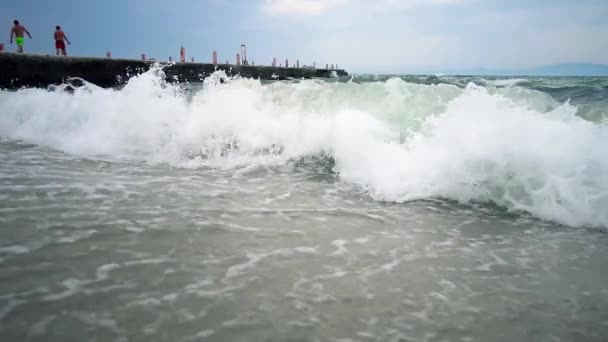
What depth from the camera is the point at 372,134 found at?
6.44 m

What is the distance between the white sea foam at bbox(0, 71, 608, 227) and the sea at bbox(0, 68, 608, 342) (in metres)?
0.03

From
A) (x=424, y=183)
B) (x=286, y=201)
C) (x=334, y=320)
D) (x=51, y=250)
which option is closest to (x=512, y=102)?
(x=424, y=183)

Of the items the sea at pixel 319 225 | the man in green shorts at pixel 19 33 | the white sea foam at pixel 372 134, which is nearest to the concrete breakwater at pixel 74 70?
the man in green shorts at pixel 19 33

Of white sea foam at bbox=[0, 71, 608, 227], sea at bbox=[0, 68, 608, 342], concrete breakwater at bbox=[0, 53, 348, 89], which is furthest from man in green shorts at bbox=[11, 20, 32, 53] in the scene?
sea at bbox=[0, 68, 608, 342]

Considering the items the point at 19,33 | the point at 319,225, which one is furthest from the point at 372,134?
the point at 19,33

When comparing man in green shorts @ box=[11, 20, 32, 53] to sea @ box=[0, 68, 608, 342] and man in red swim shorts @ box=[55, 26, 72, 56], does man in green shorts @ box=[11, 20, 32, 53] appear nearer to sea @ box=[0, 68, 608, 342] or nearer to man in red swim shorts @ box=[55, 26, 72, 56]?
man in red swim shorts @ box=[55, 26, 72, 56]

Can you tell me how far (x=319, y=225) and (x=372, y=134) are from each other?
3.01 m

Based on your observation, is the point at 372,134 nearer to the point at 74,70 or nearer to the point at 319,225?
the point at 319,225

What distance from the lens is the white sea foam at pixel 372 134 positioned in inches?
181

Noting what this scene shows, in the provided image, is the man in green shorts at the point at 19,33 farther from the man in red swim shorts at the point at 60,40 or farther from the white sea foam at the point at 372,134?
the white sea foam at the point at 372,134

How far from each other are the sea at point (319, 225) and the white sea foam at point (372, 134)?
31mm

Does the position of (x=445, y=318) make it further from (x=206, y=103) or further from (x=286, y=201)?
(x=206, y=103)

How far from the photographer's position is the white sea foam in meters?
4.61

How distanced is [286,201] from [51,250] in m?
2.20
